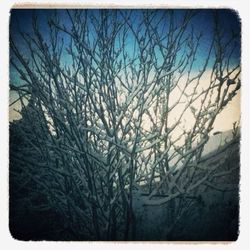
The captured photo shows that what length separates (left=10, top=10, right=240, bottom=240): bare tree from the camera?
8.23 feet

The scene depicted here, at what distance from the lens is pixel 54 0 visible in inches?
96.8

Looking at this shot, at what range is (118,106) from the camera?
2553mm

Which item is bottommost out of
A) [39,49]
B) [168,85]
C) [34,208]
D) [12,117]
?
[34,208]

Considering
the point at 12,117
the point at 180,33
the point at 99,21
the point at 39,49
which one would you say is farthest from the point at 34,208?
the point at 180,33

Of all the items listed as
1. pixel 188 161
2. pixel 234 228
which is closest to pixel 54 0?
pixel 188 161

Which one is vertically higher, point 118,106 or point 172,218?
point 118,106

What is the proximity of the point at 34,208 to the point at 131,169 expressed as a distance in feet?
2.20

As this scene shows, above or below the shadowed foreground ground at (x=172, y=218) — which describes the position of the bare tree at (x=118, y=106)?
above

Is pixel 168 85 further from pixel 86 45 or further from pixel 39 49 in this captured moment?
pixel 39 49

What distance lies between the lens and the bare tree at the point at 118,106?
2510mm

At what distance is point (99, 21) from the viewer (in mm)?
2520

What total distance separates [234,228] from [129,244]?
2.19 feet

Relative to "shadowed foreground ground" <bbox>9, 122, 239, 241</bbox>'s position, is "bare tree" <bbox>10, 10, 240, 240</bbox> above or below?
above

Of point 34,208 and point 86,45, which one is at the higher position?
point 86,45
